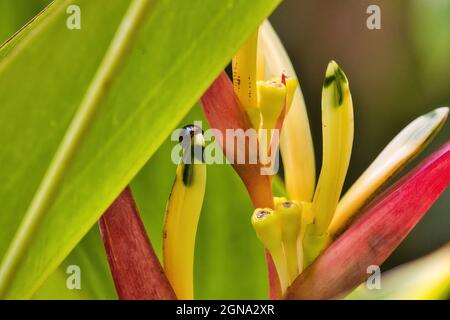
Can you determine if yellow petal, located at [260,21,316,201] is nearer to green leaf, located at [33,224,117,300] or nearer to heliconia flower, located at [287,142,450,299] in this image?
heliconia flower, located at [287,142,450,299]

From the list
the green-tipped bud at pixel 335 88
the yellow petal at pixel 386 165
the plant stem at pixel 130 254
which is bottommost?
the plant stem at pixel 130 254

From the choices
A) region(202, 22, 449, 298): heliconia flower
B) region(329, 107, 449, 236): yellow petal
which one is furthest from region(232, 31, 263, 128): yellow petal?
region(329, 107, 449, 236): yellow petal

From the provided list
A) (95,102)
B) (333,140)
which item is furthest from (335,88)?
(95,102)

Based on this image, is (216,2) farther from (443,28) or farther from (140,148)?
(443,28)

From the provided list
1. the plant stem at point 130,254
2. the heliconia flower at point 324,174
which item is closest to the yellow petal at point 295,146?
the heliconia flower at point 324,174

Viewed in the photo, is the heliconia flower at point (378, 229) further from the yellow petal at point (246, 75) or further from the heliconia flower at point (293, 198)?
the yellow petal at point (246, 75)

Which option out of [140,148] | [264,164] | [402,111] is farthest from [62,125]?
[402,111]

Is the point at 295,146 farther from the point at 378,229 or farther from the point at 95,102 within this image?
the point at 95,102
